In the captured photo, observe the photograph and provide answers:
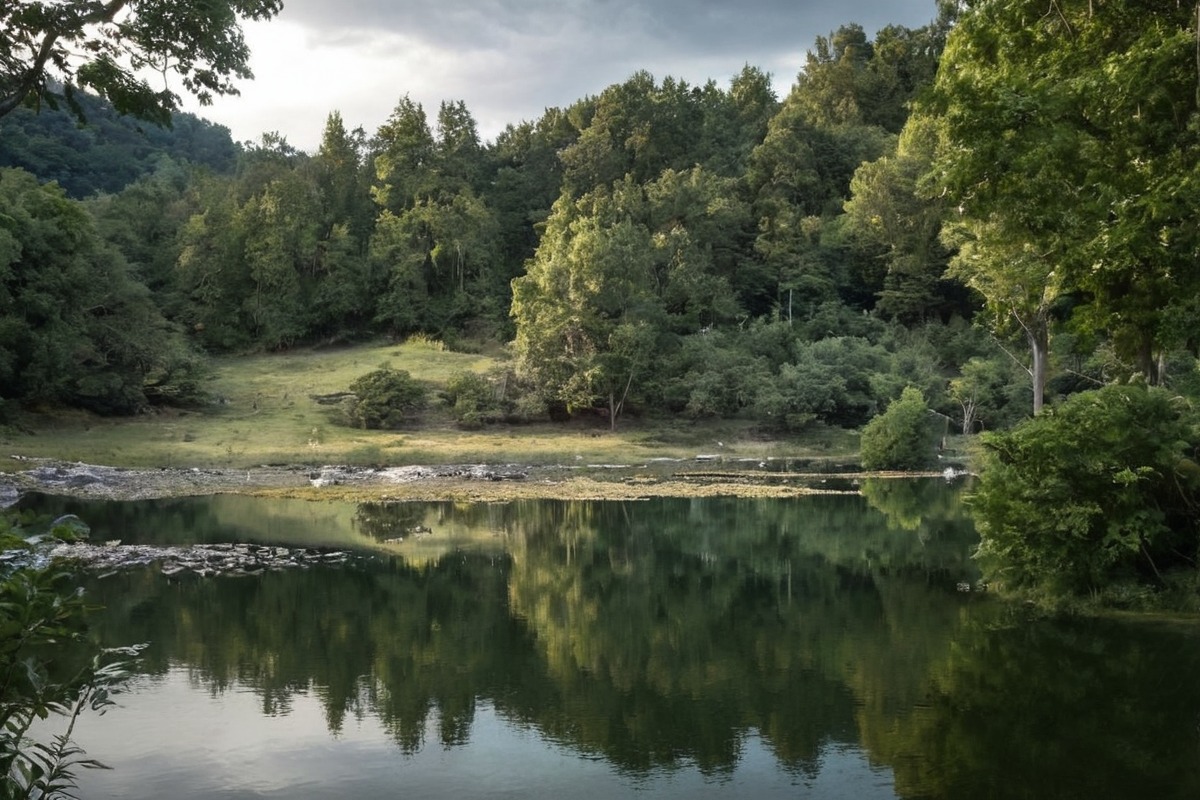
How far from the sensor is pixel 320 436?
4378cm

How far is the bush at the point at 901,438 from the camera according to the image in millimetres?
39625

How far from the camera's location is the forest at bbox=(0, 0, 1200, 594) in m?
11.3

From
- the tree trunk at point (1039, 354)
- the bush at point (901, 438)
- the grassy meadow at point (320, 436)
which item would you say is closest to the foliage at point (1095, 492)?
the tree trunk at point (1039, 354)

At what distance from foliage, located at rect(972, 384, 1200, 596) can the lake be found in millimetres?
983

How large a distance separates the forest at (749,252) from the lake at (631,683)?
10.5 ft

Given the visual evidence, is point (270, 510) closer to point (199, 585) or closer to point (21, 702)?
point (199, 585)

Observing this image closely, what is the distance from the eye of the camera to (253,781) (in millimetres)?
8922

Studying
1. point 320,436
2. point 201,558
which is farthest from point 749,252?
point 201,558

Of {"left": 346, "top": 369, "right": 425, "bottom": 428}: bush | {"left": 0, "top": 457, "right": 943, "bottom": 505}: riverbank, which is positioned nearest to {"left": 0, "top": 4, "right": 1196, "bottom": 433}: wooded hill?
{"left": 346, "top": 369, "right": 425, "bottom": 428}: bush

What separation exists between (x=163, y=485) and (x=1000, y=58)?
89.1ft

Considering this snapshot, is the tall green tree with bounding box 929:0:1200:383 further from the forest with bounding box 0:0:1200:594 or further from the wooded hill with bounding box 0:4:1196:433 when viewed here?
the wooded hill with bounding box 0:4:1196:433

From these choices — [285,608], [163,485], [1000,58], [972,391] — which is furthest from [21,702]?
[972,391]

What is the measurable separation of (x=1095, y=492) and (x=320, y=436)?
3560 centimetres

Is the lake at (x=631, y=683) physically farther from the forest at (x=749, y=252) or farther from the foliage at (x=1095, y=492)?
the forest at (x=749, y=252)
